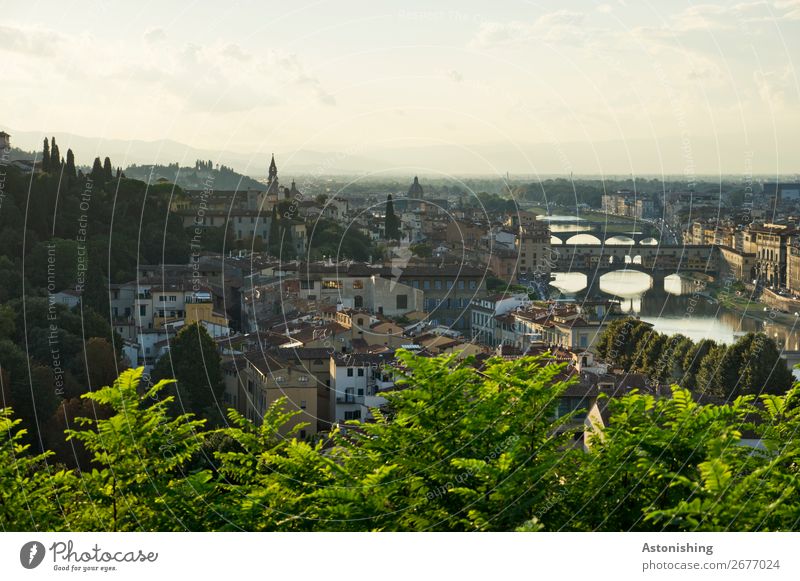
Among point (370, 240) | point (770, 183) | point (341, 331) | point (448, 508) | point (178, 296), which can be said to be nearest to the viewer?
point (448, 508)

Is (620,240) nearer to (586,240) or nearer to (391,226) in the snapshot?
(586,240)

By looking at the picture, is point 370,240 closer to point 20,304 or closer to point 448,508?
point 20,304

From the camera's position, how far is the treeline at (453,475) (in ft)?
7.13

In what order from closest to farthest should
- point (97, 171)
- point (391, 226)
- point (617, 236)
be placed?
point (97, 171), point (391, 226), point (617, 236)

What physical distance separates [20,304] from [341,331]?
193cm

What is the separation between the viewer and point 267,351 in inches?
274

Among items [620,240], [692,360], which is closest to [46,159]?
[692,360]

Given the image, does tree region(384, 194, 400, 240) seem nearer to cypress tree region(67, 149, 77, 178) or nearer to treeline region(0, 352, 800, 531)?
cypress tree region(67, 149, 77, 178)

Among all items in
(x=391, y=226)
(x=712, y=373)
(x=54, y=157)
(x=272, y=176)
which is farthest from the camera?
(x=391, y=226)

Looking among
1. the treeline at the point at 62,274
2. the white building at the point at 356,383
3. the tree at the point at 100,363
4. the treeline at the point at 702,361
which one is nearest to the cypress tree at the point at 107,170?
the treeline at the point at 62,274

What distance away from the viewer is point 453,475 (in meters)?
2.28

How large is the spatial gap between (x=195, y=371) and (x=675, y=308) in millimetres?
8971

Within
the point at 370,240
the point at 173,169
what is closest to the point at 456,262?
the point at 370,240

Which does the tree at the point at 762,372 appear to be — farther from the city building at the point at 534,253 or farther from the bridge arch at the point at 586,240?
the bridge arch at the point at 586,240
